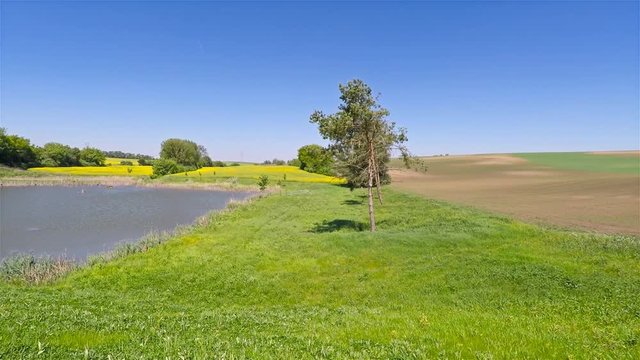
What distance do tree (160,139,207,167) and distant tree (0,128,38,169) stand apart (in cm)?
4417

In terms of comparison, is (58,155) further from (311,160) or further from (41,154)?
(311,160)

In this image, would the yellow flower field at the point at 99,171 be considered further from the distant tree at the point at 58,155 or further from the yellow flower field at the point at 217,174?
the distant tree at the point at 58,155

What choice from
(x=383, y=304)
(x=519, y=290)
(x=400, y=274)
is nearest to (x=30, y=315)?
(x=383, y=304)

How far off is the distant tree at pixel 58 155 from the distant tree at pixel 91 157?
5.88 feet

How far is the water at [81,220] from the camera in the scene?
33.0m

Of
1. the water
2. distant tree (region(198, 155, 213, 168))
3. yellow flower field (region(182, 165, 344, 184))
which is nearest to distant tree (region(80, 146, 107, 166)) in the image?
distant tree (region(198, 155, 213, 168))

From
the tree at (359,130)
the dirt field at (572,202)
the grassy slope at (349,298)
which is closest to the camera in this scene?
the grassy slope at (349,298)

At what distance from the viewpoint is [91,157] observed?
158m

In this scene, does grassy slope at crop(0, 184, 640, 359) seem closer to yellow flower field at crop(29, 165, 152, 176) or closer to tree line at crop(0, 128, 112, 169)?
yellow flower field at crop(29, 165, 152, 176)

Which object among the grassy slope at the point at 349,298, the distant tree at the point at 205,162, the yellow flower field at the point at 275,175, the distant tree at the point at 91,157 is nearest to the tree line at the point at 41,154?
the distant tree at the point at 91,157

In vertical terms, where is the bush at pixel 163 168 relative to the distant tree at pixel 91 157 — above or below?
below

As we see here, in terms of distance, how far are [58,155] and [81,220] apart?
120 m

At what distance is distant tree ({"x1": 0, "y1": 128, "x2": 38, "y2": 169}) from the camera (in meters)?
118

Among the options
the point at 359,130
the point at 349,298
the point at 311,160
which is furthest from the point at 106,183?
the point at 349,298
